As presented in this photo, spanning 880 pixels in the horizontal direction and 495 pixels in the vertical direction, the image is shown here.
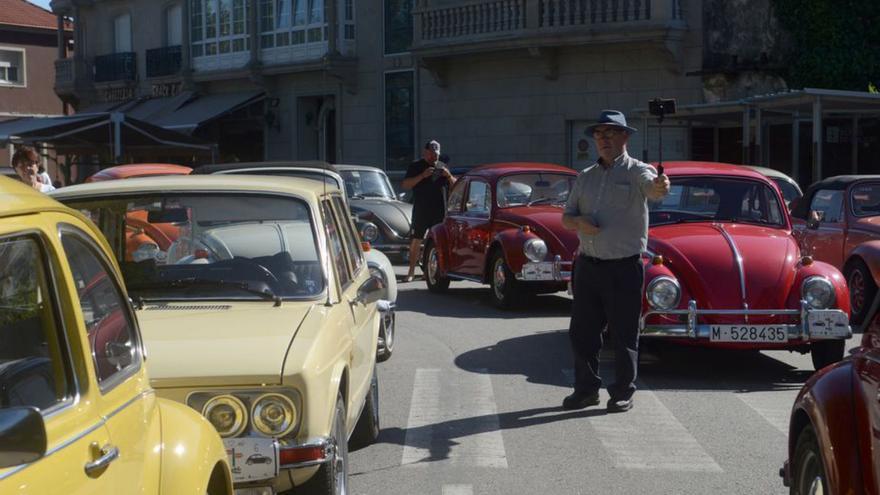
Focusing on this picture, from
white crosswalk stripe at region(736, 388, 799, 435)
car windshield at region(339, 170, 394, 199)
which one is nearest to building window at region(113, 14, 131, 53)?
car windshield at region(339, 170, 394, 199)

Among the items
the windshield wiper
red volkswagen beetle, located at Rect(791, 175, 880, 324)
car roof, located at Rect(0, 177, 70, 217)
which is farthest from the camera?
red volkswagen beetle, located at Rect(791, 175, 880, 324)

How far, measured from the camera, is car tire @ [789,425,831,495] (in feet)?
14.8

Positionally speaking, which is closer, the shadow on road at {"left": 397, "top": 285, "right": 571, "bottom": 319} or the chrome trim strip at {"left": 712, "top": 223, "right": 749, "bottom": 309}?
the chrome trim strip at {"left": 712, "top": 223, "right": 749, "bottom": 309}

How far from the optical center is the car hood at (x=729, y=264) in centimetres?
950

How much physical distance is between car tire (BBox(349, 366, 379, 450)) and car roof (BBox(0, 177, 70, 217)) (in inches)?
166

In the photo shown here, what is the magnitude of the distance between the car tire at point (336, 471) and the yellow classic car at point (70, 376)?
1.39 m

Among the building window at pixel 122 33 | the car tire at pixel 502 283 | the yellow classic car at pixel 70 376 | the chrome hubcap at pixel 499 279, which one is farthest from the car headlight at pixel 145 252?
the building window at pixel 122 33

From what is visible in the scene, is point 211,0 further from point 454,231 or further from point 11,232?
point 11,232

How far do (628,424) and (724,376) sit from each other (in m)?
2.12

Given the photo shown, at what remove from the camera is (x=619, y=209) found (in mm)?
8219

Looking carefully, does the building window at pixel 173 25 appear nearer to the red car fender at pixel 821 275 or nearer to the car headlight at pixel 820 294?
the red car fender at pixel 821 275

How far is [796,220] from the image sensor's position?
14641mm

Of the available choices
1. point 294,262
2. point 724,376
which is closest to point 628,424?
point 724,376

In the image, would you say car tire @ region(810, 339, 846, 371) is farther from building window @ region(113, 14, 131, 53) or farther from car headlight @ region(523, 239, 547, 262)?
building window @ region(113, 14, 131, 53)
